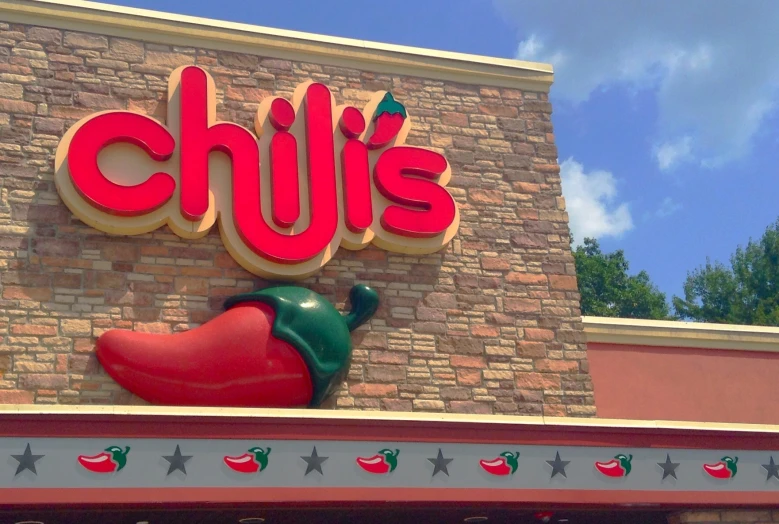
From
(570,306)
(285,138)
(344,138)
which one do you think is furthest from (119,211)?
(570,306)

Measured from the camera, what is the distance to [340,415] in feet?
28.9

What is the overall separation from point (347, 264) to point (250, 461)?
3.32 m

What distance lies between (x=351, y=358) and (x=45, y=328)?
10.7 feet

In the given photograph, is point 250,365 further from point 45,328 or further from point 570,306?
point 570,306

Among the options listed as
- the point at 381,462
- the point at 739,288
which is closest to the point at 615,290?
the point at 739,288

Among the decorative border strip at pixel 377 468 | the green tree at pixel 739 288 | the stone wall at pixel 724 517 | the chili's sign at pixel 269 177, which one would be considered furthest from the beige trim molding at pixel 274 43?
the green tree at pixel 739 288

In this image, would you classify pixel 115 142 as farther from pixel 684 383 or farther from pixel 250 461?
pixel 684 383

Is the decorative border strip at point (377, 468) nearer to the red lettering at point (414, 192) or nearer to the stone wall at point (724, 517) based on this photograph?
the stone wall at point (724, 517)

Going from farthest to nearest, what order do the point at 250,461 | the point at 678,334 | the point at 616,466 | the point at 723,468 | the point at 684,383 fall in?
1. the point at 678,334
2. the point at 684,383
3. the point at 723,468
4. the point at 616,466
5. the point at 250,461

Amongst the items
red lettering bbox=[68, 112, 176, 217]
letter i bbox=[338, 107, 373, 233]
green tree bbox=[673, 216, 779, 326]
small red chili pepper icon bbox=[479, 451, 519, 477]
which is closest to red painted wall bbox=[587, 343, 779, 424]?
small red chili pepper icon bbox=[479, 451, 519, 477]

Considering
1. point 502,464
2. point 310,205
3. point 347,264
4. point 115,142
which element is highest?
point 115,142

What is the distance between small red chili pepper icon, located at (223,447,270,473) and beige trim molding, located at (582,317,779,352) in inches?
208

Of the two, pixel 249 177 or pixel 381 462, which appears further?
pixel 249 177

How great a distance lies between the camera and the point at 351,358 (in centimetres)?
1059
